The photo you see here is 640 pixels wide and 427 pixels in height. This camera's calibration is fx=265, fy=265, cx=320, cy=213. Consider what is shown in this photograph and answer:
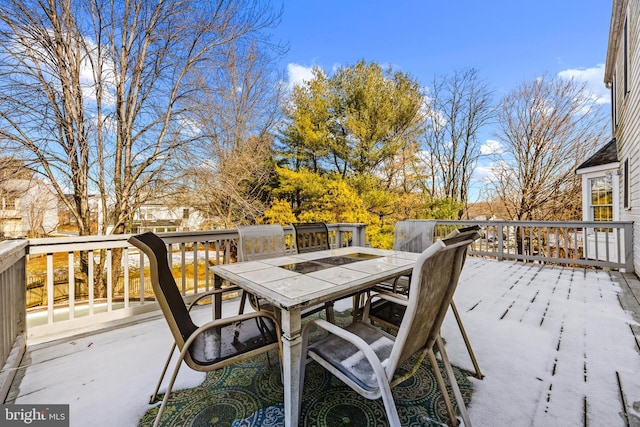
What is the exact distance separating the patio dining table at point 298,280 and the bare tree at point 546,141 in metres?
10.7

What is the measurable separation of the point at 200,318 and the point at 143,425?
1623 mm

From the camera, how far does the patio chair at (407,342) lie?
1104mm

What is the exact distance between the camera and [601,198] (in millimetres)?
6996

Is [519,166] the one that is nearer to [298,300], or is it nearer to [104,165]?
[298,300]

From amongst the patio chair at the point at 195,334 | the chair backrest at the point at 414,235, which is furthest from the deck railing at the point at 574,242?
the patio chair at the point at 195,334

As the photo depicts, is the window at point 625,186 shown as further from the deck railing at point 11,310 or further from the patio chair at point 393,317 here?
the deck railing at point 11,310

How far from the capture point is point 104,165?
5785mm

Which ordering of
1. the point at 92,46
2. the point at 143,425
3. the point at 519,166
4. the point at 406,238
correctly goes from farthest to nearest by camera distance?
the point at 519,166
the point at 92,46
the point at 406,238
the point at 143,425

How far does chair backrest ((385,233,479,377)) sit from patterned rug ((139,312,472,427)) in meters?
0.23

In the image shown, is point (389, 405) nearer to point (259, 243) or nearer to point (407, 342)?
point (407, 342)

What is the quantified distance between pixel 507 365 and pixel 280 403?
1704mm

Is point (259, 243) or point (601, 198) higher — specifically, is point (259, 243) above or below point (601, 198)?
below

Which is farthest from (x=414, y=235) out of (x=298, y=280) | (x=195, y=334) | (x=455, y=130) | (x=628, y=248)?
(x=455, y=130)

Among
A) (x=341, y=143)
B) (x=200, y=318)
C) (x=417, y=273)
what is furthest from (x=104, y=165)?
(x=341, y=143)
